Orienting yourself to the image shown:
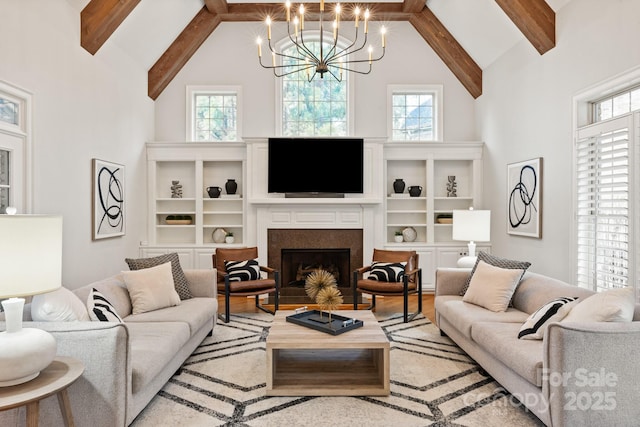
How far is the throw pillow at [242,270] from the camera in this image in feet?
15.9

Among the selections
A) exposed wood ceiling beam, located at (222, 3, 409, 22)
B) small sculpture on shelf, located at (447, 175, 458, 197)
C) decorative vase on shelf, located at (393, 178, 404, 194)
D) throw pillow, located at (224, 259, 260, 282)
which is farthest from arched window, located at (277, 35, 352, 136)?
throw pillow, located at (224, 259, 260, 282)

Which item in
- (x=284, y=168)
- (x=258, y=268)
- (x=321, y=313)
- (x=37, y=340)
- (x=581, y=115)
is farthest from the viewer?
(x=284, y=168)

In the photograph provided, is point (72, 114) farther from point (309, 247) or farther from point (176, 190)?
point (309, 247)

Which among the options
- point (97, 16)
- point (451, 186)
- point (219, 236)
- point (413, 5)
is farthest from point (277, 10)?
point (451, 186)

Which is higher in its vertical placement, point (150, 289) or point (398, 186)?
point (398, 186)

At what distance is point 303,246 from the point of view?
19.7ft

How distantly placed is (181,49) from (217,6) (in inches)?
32.1

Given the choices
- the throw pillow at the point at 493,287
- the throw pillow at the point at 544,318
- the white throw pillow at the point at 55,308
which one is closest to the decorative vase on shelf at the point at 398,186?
the throw pillow at the point at 493,287

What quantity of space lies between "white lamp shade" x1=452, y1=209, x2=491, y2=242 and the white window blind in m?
0.88

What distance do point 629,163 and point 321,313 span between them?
2808 millimetres

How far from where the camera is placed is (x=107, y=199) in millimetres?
5004

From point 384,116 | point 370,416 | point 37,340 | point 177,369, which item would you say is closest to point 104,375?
point 37,340

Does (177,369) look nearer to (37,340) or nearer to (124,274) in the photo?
(124,274)

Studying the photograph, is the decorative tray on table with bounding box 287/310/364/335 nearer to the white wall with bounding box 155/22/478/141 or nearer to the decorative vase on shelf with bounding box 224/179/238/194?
the decorative vase on shelf with bounding box 224/179/238/194
